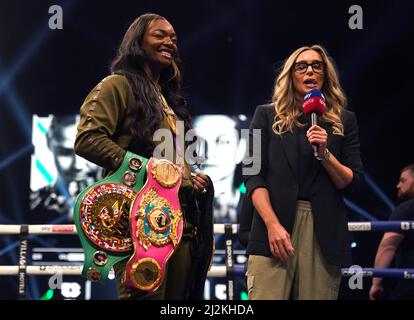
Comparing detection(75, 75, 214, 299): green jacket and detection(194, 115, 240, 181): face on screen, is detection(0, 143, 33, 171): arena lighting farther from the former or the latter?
detection(75, 75, 214, 299): green jacket

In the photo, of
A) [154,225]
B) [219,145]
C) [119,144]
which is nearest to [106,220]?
[154,225]

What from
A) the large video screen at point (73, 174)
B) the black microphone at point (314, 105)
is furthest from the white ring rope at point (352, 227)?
the large video screen at point (73, 174)

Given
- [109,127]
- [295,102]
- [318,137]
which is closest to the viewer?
[109,127]

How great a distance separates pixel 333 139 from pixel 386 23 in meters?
3.93

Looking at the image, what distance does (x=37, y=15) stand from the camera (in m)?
6.20

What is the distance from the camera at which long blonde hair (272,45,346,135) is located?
262 centimetres

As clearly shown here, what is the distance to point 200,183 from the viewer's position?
2.30 metres

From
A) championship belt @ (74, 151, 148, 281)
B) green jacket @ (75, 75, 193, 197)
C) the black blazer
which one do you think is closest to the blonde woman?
the black blazer

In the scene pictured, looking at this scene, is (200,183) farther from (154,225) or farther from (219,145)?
(219,145)

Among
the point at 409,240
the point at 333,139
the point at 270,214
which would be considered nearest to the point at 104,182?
the point at 270,214

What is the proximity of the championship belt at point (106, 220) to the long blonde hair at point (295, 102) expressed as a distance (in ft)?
2.28

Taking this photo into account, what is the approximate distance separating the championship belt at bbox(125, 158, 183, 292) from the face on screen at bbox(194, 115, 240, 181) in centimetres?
401

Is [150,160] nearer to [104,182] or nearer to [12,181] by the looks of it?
[104,182]

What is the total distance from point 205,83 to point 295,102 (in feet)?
12.7
